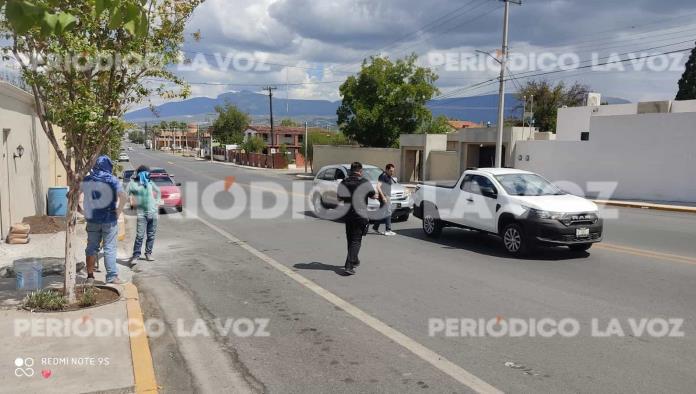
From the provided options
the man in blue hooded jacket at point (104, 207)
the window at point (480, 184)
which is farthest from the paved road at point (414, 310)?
the window at point (480, 184)

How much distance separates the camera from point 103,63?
650cm

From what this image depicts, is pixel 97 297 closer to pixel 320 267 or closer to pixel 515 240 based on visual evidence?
pixel 320 267

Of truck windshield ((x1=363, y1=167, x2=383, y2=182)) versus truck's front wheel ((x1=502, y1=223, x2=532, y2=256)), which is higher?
truck windshield ((x1=363, y1=167, x2=383, y2=182))

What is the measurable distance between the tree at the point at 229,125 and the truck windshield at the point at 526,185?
9071 centimetres

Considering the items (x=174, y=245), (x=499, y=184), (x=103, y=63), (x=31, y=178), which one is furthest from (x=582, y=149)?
(x=103, y=63)

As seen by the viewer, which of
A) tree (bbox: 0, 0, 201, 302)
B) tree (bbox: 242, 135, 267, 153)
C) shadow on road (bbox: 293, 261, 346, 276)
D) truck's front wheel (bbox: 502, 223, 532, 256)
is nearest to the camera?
tree (bbox: 0, 0, 201, 302)

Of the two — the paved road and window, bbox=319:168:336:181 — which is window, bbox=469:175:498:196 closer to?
the paved road

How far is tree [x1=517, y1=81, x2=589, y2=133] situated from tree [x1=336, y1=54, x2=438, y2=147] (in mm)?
22085

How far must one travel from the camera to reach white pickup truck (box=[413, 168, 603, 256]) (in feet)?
32.1

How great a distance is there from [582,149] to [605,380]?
24.1 m

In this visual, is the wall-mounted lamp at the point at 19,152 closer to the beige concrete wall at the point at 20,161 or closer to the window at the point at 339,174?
the beige concrete wall at the point at 20,161

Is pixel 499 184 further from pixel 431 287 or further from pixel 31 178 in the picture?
pixel 31 178

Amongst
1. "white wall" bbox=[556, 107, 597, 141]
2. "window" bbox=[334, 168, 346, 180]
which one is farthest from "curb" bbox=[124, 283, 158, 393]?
"white wall" bbox=[556, 107, 597, 141]

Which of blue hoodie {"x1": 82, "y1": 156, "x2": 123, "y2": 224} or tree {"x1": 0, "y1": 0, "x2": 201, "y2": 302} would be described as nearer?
tree {"x1": 0, "y1": 0, "x2": 201, "y2": 302}
